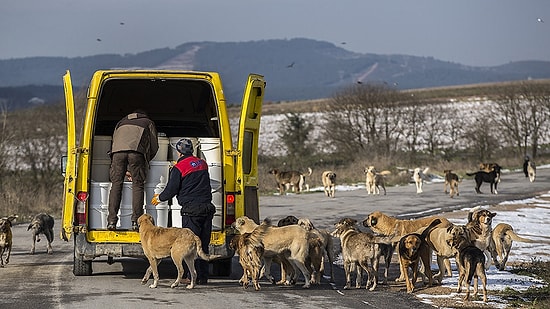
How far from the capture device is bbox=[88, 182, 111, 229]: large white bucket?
39.8 feet

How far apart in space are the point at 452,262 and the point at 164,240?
5477 mm

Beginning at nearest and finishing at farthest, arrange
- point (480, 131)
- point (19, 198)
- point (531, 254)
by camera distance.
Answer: point (531, 254), point (19, 198), point (480, 131)

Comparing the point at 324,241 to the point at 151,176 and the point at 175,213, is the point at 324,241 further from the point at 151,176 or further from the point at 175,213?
the point at 151,176

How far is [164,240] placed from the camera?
11484 mm

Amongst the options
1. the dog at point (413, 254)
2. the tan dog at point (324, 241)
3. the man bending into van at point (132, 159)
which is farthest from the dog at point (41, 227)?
the dog at point (413, 254)

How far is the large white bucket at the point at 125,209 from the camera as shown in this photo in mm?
12195

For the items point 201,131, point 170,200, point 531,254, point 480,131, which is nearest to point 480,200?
point 531,254

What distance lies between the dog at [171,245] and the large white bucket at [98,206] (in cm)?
72

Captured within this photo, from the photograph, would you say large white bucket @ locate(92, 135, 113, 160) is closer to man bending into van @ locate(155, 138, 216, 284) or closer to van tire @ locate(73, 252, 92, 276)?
man bending into van @ locate(155, 138, 216, 284)

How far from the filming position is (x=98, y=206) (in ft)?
40.0

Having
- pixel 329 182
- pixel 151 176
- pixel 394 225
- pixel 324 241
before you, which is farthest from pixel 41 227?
pixel 329 182

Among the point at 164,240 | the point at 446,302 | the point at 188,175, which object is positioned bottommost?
the point at 446,302

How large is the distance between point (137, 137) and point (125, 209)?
3.36 ft

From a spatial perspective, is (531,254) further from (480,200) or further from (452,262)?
(480,200)
